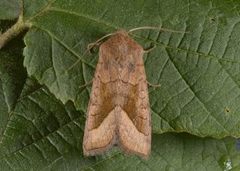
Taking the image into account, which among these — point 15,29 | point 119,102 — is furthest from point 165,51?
point 15,29

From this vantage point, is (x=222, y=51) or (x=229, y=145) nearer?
(x=222, y=51)

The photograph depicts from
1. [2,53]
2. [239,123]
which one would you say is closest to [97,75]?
[2,53]

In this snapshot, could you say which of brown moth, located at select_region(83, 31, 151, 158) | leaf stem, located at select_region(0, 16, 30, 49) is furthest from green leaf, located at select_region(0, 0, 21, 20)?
brown moth, located at select_region(83, 31, 151, 158)

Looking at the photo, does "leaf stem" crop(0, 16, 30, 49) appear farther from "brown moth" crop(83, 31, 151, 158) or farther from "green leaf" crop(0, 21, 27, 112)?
"brown moth" crop(83, 31, 151, 158)

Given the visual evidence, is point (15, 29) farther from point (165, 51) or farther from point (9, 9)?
point (165, 51)

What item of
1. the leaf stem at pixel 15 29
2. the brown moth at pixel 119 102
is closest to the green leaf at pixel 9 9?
the leaf stem at pixel 15 29

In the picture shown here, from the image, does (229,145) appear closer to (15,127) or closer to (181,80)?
(181,80)

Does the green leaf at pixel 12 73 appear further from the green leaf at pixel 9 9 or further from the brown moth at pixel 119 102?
the brown moth at pixel 119 102
